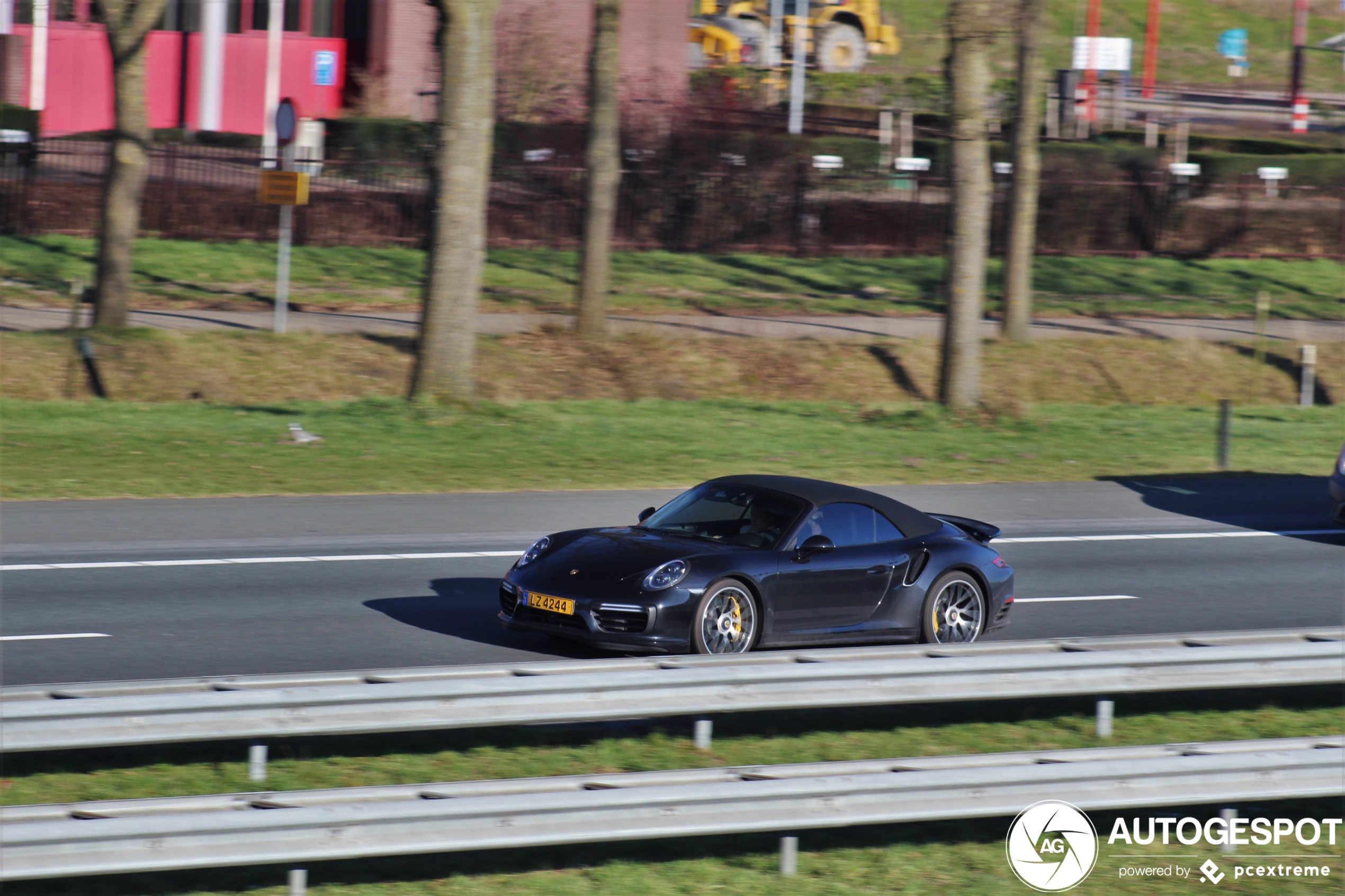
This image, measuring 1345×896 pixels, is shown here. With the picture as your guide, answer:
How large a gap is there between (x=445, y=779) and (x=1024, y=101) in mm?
22522

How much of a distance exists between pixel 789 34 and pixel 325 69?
23.3 metres

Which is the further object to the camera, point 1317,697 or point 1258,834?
point 1317,697

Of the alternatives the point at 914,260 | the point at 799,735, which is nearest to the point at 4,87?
the point at 914,260

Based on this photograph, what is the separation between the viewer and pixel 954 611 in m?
10.9

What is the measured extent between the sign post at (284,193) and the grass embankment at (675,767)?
16.0 metres

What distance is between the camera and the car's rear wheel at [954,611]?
10.7 meters

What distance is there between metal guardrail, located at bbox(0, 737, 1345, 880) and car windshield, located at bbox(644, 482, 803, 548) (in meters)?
3.50

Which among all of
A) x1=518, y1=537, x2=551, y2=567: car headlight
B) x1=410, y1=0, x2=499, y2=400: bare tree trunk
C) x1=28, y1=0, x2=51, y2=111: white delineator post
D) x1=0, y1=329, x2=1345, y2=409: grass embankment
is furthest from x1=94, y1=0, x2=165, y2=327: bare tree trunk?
x1=28, y1=0, x2=51, y2=111: white delineator post

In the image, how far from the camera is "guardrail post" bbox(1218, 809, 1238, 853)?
23.8ft

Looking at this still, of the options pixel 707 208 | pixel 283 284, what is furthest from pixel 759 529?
pixel 707 208

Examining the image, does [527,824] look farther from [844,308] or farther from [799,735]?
[844,308]

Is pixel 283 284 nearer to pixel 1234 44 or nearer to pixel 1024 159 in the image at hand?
pixel 1024 159

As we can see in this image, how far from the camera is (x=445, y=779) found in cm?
749

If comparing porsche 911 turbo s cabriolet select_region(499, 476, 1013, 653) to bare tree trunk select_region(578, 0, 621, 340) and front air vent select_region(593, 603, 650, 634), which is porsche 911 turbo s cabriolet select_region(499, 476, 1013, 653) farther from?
bare tree trunk select_region(578, 0, 621, 340)
